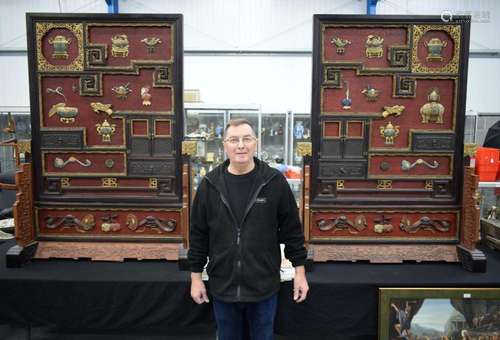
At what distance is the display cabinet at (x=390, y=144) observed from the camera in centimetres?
230

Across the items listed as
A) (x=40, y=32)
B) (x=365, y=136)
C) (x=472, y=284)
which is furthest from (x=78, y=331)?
(x=472, y=284)

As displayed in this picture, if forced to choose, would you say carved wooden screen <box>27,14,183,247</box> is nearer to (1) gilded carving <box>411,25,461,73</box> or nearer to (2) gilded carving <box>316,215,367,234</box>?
(2) gilded carving <box>316,215,367,234</box>

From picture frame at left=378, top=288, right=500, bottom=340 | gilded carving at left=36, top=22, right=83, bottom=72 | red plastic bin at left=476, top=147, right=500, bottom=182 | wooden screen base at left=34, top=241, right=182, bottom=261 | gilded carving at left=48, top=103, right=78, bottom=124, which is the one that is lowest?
picture frame at left=378, top=288, right=500, bottom=340

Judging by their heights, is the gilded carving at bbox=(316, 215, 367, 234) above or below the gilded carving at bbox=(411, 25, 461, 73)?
below

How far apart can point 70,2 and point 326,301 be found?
5.41 meters

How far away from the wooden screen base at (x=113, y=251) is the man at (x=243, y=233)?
68 centimetres

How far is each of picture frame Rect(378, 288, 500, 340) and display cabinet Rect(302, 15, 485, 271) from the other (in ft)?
0.71

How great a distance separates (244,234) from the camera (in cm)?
166

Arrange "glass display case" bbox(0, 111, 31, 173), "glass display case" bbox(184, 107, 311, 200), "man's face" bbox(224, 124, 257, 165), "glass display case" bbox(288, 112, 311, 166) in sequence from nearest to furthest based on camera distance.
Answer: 1. "man's face" bbox(224, 124, 257, 165)
2. "glass display case" bbox(184, 107, 311, 200)
3. "glass display case" bbox(288, 112, 311, 166)
4. "glass display case" bbox(0, 111, 31, 173)

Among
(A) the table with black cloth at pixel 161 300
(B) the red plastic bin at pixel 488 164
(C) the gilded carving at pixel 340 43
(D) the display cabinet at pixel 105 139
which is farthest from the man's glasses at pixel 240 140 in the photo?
(B) the red plastic bin at pixel 488 164

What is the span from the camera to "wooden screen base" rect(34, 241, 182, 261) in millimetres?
2406

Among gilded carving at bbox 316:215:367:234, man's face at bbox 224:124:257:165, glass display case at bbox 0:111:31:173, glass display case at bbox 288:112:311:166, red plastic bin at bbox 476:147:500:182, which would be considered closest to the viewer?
man's face at bbox 224:124:257:165

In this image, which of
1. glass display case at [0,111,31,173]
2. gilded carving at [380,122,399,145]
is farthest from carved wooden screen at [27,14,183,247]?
glass display case at [0,111,31,173]

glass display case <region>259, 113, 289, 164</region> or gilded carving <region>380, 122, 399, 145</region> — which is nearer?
gilded carving <region>380, 122, 399, 145</region>
